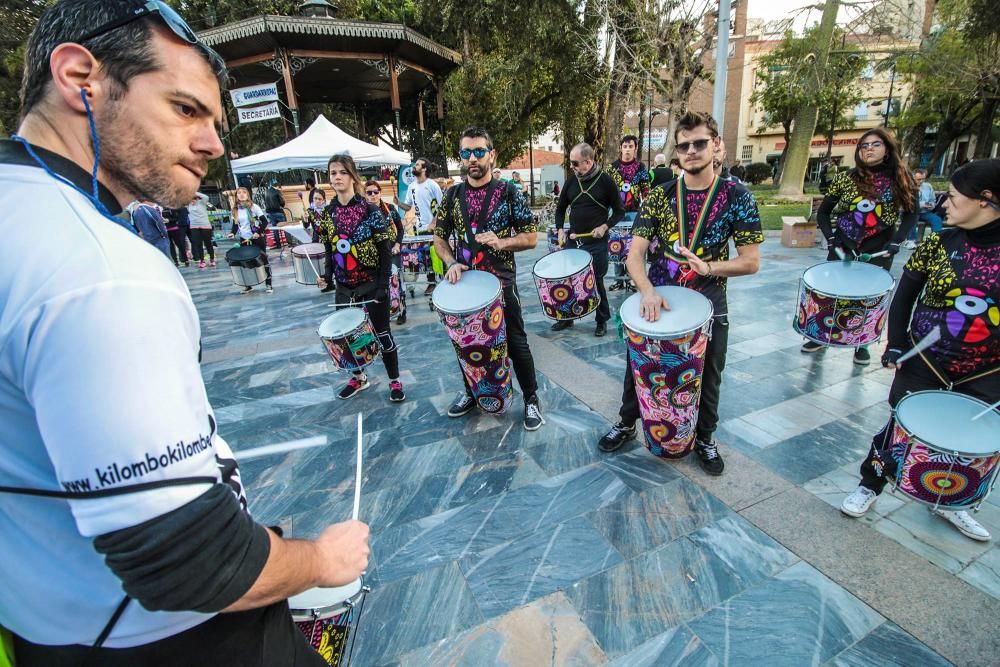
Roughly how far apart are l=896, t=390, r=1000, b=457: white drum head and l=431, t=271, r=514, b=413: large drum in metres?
2.29

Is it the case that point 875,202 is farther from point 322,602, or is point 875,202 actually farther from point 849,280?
point 322,602

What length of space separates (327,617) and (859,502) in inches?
107

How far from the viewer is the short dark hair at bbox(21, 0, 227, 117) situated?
801 mm

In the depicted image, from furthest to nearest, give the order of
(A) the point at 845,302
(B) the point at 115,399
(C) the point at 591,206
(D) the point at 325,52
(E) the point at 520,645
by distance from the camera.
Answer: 1. (D) the point at 325,52
2. (C) the point at 591,206
3. (A) the point at 845,302
4. (E) the point at 520,645
5. (B) the point at 115,399

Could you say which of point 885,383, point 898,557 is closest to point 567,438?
point 898,557

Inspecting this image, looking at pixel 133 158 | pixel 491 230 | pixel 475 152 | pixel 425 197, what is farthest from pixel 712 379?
pixel 425 197

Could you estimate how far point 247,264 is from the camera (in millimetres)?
9078

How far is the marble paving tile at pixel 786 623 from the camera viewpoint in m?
1.92

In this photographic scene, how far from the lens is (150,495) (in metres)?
0.63

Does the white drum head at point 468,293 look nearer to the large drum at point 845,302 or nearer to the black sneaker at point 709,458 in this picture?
the black sneaker at point 709,458

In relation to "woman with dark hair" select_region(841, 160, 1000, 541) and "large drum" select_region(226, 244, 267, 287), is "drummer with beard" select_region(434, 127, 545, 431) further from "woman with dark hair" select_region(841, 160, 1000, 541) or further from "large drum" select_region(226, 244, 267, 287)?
"large drum" select_region(226, 244, 267, 287)

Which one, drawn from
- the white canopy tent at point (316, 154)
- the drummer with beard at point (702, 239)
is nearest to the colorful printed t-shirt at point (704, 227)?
the drummer with beard at point (702, 239)

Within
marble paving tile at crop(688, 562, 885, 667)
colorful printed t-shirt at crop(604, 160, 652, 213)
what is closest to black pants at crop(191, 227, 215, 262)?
colorful printed t-shirt at crop(604, 160, 652, 213)

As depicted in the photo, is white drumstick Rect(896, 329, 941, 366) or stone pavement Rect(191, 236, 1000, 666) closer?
stone pavement Rect(191, 236, 1000, 666)
